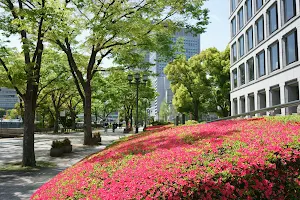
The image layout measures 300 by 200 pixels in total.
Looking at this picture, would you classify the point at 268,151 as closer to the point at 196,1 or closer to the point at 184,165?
the point at 184,165

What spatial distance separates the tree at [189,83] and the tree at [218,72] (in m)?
1.07

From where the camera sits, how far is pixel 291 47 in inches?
999

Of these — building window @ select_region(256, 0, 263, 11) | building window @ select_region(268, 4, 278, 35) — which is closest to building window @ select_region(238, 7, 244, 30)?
building window @ select_region(256, 0, 263, 11)

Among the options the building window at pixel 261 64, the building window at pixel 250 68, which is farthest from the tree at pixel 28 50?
the building window at pixel 250 68

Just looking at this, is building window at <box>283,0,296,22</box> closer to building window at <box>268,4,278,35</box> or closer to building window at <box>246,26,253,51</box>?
building window at <box>268,4,278,35</box>

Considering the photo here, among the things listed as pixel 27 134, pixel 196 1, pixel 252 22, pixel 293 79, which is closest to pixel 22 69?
pixel 27 134

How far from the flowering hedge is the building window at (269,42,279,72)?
2499 centimetres

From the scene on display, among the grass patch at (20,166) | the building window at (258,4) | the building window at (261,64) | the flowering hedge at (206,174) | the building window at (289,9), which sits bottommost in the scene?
the grass patch at (20,166)

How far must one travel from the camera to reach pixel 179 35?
20.5 meters

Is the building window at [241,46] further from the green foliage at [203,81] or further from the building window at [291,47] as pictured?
the building window at [291,47]

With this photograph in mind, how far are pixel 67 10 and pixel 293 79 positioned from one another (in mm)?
19902

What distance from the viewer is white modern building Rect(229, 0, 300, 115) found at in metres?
25.3

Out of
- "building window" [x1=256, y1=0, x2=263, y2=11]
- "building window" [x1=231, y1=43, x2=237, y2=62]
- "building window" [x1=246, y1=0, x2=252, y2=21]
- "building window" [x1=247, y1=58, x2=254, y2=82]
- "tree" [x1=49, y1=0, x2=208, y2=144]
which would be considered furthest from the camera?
"building window" [x1=231, y1=43, x2=237, y2=62]

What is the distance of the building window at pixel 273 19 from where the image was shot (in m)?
28.3
